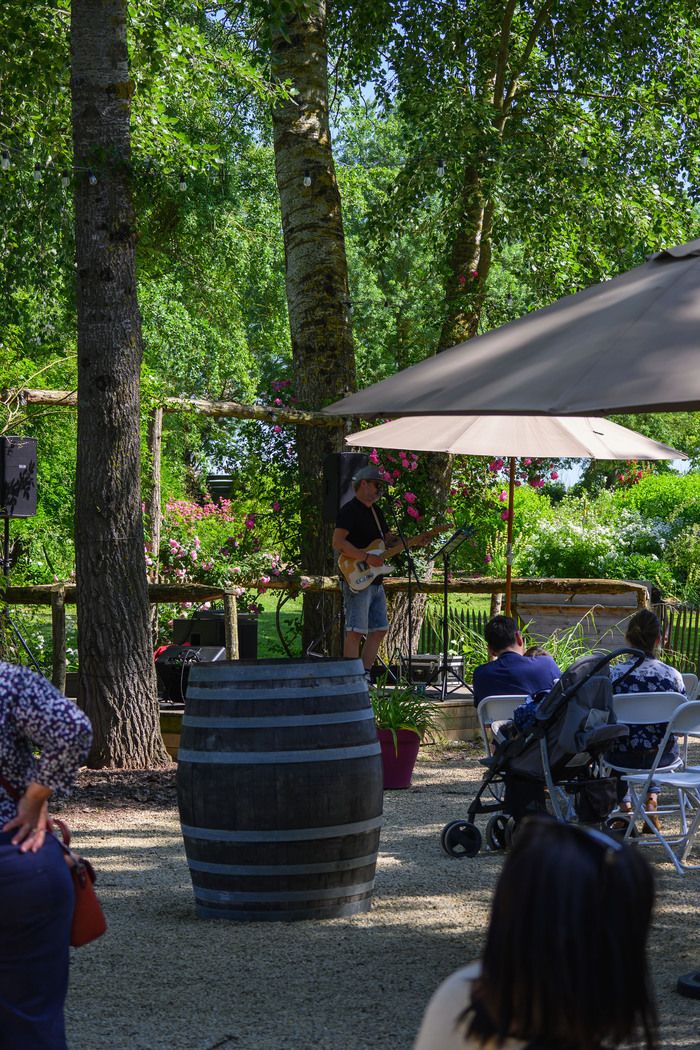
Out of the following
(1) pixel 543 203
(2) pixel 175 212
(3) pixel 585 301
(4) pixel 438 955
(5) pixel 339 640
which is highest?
(2) pixel 175 212

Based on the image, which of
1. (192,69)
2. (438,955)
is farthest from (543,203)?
(438,955)

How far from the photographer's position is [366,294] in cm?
3484

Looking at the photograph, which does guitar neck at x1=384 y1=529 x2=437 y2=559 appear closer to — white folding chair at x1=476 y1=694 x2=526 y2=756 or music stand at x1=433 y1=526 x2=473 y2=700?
music stand at x1=433 y1=526 x2=473 y2=700

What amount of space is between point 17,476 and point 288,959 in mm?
5527

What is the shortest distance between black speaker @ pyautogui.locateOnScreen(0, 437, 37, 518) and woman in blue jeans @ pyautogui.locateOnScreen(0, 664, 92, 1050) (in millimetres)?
6890

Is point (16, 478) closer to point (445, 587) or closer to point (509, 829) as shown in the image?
point (445, 587)

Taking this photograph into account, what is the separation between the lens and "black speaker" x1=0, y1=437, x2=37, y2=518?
952 cm

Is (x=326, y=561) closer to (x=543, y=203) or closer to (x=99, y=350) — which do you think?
(x=99, y=350)

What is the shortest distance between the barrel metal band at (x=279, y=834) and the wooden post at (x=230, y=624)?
4.18 m

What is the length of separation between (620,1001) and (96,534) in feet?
23.5

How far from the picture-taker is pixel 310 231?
37.3ft

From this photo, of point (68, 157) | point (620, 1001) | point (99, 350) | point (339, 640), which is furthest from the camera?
point (68, 157)

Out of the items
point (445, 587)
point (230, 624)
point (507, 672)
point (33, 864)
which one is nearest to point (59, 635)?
point (230, 624)

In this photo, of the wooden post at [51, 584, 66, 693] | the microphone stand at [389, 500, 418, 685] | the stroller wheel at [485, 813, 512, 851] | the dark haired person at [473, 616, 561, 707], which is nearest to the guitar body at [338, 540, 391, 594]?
the microphone stand at [389, 500, 418, 685]
